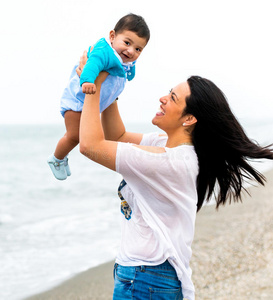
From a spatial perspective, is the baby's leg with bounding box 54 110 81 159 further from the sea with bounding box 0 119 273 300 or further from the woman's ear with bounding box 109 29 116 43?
the sea with bounding box 0 119 273 300

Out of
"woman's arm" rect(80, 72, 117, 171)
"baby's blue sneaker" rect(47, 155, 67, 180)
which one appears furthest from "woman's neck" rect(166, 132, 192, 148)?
"baby's blue sneaker" rect(47, 155, 67, 180)

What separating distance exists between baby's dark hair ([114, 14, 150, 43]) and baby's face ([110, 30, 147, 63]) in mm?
25

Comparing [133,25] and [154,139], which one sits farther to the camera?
[154,139]

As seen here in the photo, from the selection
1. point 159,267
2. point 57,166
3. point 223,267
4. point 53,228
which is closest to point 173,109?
point 159,267

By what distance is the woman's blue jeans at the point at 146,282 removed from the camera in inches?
82.4

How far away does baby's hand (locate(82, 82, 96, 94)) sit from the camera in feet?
6.56

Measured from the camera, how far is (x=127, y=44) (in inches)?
96.7

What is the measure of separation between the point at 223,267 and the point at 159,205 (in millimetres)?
6166

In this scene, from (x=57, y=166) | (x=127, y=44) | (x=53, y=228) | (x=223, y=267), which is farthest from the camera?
(x=53, y=228)

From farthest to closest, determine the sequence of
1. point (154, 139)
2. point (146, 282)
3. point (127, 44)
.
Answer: point (154, 139) → point (127, 44) → point (146, 282)

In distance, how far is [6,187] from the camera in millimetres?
20938

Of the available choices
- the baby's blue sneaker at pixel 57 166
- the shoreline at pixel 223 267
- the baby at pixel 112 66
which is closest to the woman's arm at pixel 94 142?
the baby at pixel 112 66

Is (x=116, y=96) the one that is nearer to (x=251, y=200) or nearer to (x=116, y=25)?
(x=116, y=25)

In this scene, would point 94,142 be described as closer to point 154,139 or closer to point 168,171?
point 168,171
